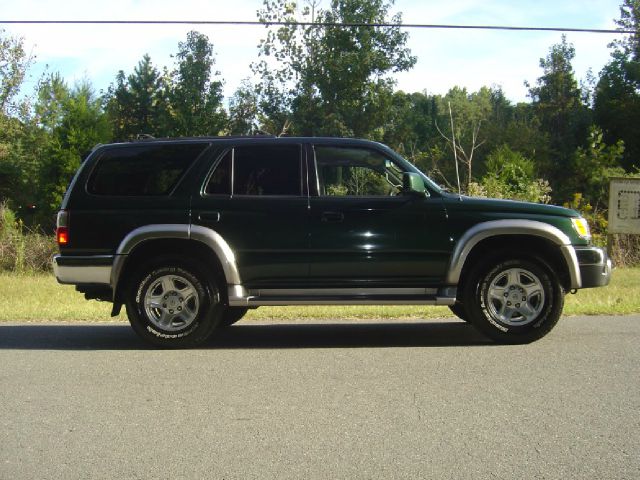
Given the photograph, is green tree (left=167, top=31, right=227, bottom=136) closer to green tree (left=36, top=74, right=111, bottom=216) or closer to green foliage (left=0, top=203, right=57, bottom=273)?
green tree (left=36, top=74, right=111, bottom=216)

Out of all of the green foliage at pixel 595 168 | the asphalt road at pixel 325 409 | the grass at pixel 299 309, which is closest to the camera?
the asphalt road at pixel 325 409

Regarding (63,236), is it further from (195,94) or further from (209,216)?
(195,94)

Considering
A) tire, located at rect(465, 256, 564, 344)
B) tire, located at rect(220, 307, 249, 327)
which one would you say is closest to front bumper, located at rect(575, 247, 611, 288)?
tire, located at rect(465, 256, 564, 344)

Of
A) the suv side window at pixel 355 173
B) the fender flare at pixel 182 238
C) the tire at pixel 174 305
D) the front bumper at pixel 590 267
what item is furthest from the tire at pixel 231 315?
the front bumper at pixel 590 267

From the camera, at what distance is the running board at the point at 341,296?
805 cm

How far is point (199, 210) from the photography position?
8.16 m

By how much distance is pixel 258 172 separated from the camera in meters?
8.40

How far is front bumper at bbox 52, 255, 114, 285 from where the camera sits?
812 centimetres

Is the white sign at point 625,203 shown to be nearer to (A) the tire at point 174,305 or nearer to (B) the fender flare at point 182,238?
(B) the fender flare at point 182,238

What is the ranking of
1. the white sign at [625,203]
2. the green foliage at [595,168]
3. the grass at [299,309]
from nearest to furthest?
the grass at [299,309] → the white sign at [625,203] → the green foliage at [595,168]

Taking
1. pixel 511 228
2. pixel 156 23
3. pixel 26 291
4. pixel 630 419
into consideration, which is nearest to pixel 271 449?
pixel 630 419

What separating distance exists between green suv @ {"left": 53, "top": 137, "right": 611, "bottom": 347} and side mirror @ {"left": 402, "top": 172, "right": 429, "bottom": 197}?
0.04 ft

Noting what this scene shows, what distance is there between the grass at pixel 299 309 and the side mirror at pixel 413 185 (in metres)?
2.85

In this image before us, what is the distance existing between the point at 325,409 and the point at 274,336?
3674 mm
